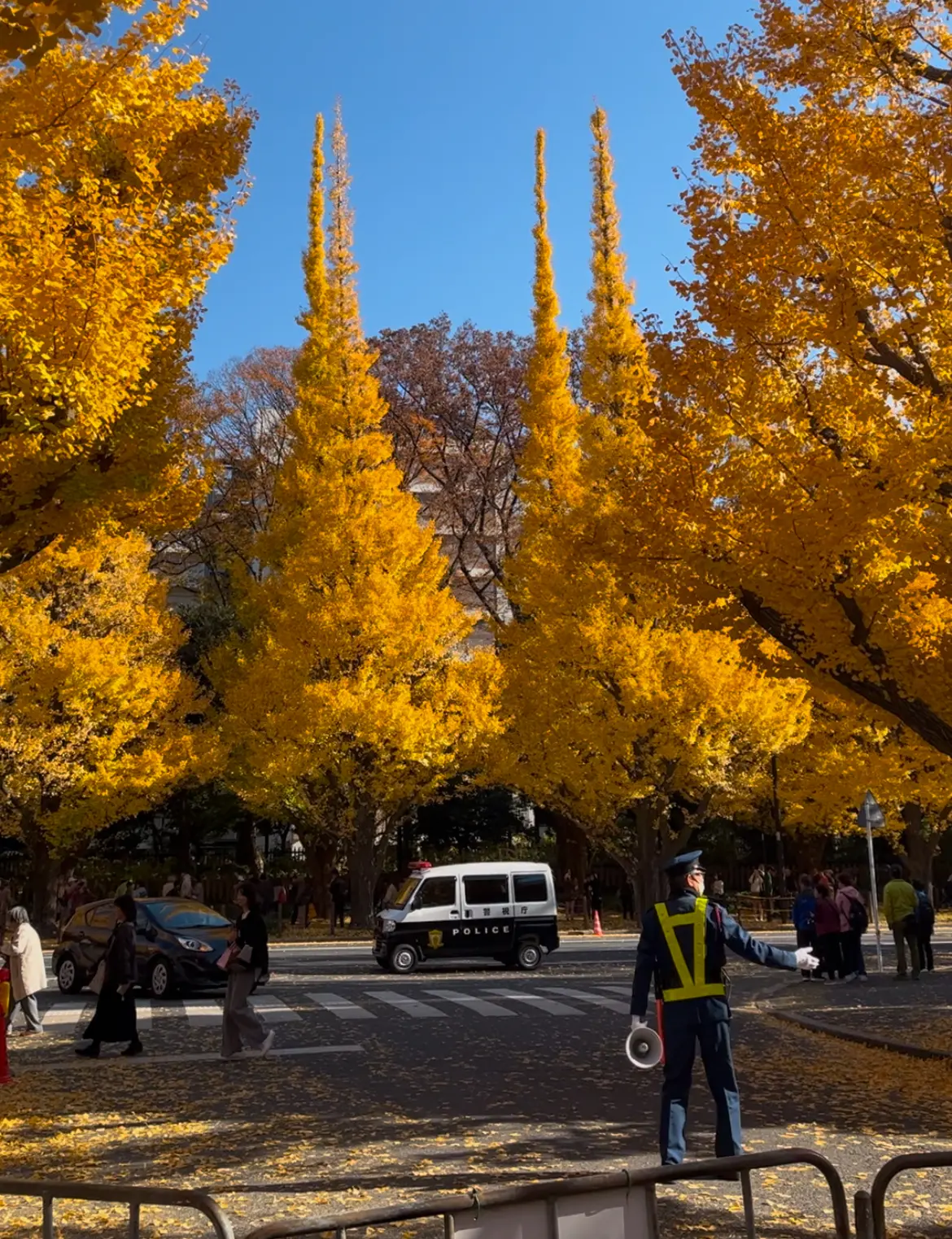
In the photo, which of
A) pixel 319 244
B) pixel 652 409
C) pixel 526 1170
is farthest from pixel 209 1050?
pixel 319 244

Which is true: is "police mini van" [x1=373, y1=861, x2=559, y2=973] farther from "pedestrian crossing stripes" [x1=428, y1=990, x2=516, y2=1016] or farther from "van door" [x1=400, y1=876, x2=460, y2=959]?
"pedestrian crossing stripes" [x1=428, y1=990, x2=516, y2=1016]

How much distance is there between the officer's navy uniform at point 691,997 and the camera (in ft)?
24.3

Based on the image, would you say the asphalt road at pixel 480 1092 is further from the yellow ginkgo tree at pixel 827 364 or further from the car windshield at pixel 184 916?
the yellow ginkgo tree at pixel 827 364

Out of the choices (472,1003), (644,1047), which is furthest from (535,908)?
(644,1047)

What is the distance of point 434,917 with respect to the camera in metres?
24.3

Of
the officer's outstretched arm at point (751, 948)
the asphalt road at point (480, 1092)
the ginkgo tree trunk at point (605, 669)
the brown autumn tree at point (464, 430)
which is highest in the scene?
the brown autumn tree at point (464, 430)

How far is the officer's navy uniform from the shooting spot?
7422 mm

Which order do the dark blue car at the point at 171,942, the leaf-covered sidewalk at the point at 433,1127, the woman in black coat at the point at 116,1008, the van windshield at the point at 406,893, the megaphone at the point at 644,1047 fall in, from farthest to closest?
1. the van windshield at the point at 406,893
2. the dark blue car at the point at 171,942
3. the woman in black coat at the point at 116,1008
4. the megaphone at the point at 644,1047
5. the leaf-covered sidewalk at the point at 433,1127

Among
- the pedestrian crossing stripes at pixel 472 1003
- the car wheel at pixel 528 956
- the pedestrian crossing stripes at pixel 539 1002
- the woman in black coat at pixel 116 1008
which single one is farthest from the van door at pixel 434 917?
the woman in black coat at pixel 116 1008

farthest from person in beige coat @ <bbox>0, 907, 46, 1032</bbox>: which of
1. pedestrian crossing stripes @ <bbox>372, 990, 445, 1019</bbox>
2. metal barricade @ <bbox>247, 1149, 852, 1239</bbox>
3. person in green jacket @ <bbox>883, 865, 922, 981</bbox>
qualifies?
metal barricade @ <bbox>247, 1149, 852, 1239</bbox>

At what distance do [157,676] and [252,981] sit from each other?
21343 millimetres

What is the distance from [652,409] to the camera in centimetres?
1471

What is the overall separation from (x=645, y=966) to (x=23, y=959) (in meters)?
10.0

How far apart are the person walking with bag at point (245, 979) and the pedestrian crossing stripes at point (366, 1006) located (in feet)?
8.49
